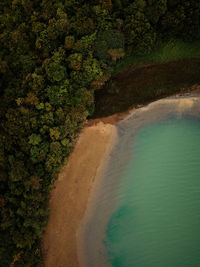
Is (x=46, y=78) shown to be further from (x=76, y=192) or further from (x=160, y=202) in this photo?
(x=160, y=202)

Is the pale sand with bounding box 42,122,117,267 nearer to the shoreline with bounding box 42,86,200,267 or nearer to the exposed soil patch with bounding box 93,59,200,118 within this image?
the shoreline with bounding box 42,86,200,267

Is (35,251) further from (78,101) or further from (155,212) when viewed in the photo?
(78,101)

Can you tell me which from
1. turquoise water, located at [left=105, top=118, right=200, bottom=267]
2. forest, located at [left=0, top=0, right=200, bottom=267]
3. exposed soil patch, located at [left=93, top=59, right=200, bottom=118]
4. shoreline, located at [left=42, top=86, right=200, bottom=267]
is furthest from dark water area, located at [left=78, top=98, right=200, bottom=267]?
forest, located at [left=0, top=0, right=200, bottom=267]

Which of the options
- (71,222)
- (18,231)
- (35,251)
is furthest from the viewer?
(71,222)

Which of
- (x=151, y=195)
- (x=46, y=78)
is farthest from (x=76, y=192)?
(x=46, y=78)

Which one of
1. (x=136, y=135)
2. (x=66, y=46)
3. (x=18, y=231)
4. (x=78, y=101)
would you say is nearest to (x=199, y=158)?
(x=136, y=135)

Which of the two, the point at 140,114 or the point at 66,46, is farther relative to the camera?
the point at 140,114

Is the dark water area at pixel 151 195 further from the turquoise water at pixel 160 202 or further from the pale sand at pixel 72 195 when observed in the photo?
the pale sand at pixel 72 195
